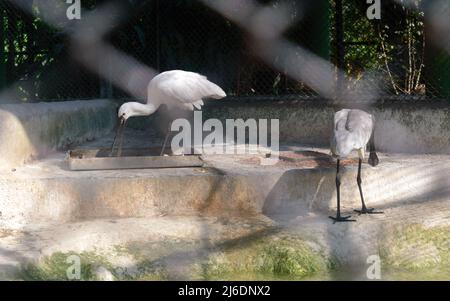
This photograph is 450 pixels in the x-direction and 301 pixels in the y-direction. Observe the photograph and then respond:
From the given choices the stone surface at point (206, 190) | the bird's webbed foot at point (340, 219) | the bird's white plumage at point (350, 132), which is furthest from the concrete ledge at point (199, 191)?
the bird's white plumage at point (350, 132)

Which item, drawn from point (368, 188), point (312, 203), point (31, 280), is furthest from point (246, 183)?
point (31, 280)

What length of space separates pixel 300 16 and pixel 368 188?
234 cm

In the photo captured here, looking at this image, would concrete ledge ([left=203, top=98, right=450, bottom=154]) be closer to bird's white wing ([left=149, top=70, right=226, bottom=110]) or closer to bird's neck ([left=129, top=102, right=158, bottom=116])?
bird's white wing ([left=149, top=70, right=226, bottom=110])

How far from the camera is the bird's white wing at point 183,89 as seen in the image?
221 inches

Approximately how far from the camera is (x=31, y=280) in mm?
3812

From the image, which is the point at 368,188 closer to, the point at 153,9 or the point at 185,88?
the point at 185,88

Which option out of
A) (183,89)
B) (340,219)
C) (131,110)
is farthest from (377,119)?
(131,110)

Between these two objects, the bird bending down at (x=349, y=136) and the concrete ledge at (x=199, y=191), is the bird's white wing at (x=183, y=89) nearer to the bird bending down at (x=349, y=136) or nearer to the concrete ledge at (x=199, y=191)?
the concrete ledge at (x=199, y=191)

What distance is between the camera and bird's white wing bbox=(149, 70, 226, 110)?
561cm

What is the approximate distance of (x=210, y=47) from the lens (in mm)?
7418

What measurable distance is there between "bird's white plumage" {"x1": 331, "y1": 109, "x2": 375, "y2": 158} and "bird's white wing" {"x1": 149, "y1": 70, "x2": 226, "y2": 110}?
1250 mm

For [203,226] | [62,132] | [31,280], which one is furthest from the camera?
[62,132]

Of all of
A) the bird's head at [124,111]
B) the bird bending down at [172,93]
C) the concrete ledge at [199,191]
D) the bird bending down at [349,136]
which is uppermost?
the bird bending down at [172,93]

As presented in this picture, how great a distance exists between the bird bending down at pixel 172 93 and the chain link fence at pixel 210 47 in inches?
58.6
